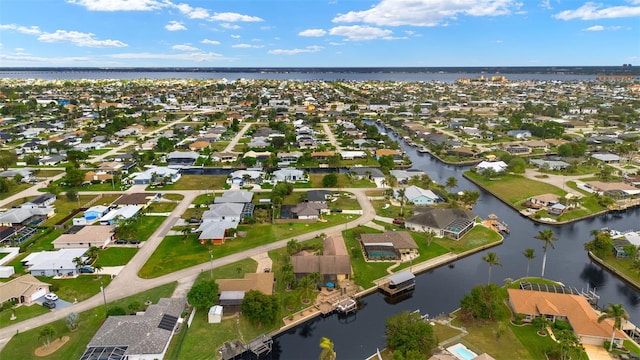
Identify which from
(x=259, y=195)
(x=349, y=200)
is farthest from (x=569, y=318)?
(x=259, y=195)

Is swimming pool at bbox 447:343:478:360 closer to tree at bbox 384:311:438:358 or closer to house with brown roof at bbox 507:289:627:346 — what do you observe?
tree at bbox 384:311:438:358

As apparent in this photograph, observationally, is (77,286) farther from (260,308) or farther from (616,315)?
(616,315)

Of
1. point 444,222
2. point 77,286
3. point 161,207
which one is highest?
point 444,222

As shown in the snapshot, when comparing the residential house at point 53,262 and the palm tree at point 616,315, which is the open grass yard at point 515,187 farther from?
the residential house at point 53,262

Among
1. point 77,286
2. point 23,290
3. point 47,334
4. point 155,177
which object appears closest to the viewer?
point 47,334

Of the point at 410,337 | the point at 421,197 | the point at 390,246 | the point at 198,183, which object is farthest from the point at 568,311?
the point at 198,183

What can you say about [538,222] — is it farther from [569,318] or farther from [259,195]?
[259,195]

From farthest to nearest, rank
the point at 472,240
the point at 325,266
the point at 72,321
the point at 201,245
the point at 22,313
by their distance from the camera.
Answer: the point at 472,240
the point at 201,245
the point at 325,266
the point at 22,313
the point at 72,321
